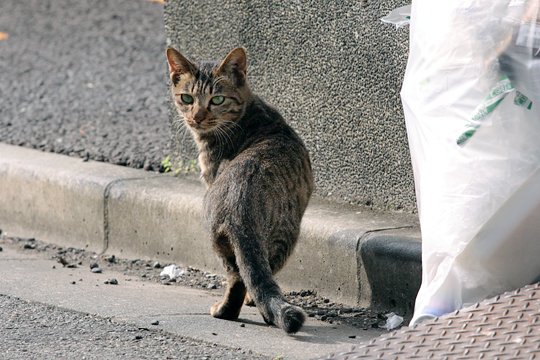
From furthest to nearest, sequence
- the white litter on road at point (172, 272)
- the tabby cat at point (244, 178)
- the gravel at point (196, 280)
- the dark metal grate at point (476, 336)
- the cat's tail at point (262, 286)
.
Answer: the white litter on road at point (172, 272), the gravel at point (196, 280), the tabby cat at point (244, 178), the cat's tail at point (262, 286), the dark metal grate at point (476, 336)

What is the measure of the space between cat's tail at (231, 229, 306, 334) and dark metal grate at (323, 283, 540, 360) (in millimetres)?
529

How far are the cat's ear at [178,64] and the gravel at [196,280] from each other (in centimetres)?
97

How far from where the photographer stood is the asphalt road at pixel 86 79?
655 centimetres

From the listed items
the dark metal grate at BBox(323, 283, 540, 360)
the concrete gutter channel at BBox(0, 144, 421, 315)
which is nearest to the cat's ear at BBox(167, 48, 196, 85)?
the concrete gutter channel at BBox(0, 144, 421, 315)

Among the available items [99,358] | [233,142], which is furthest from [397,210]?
[99,358]

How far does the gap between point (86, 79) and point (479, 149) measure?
4.57 m

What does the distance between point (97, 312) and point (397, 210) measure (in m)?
1.53

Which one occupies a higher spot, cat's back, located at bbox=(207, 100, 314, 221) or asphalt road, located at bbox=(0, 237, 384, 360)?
cat's back, located at bbox=(207, 100, 314, 221)

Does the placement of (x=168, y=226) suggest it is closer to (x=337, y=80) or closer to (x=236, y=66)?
(x=236, y=66)

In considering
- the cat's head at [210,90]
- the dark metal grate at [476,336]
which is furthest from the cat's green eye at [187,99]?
the dark metal grate at [476,336]

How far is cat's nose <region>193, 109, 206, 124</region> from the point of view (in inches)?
189

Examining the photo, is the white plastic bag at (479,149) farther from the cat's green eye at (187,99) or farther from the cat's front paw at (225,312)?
the cat's green eye at (187,99)

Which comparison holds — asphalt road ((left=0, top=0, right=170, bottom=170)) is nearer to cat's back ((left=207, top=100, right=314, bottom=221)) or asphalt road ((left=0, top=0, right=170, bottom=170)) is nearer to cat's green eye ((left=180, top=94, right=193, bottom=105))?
cat's green eye ((left=180, top=94, right=193, bottom=105))

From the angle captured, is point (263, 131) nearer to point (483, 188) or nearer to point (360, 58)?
point (360, 58)
